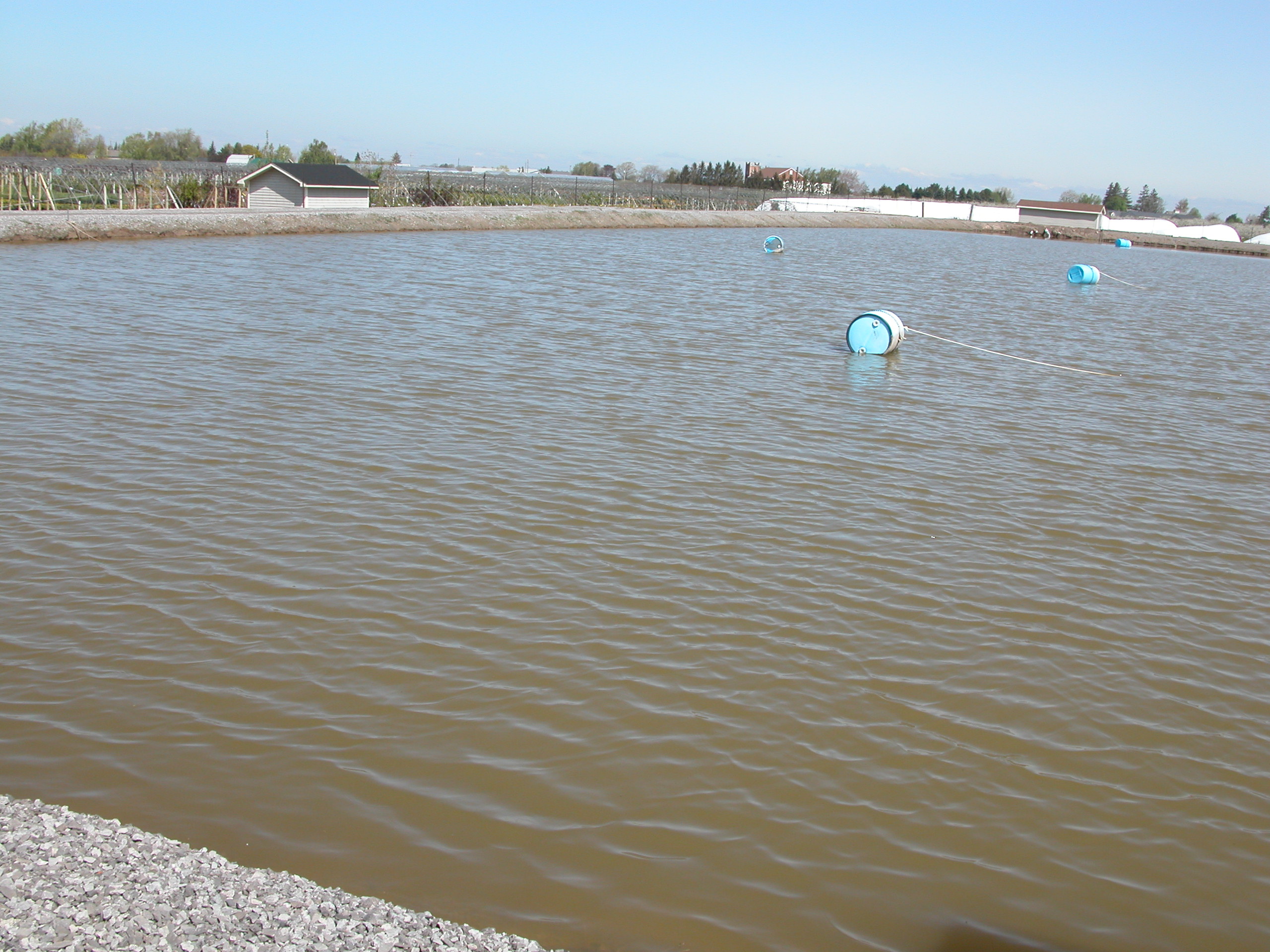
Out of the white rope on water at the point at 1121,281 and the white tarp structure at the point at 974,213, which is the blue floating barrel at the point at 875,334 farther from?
the white tarp structure at the point at 974,213

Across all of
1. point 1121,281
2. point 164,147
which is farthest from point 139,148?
point 1121,281

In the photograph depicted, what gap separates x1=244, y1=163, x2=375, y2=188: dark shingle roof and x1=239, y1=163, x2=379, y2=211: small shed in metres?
0.02

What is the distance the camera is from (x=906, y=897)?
468 centimetres

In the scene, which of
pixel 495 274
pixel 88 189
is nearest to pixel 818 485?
pixel 495 274

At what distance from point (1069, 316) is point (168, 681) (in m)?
26.3

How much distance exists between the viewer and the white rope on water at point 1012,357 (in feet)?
59.7

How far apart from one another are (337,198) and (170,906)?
4616 cm

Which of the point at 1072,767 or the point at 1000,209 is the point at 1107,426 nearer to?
the point at 1072,767

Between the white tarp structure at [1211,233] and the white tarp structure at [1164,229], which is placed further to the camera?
the white tarp structure at [1211,233]

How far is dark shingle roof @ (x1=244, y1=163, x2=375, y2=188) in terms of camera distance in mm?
44062

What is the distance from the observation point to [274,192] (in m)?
44.3

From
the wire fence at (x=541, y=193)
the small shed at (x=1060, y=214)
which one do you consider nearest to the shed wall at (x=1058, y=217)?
the small shed at (x=1060, y=214)

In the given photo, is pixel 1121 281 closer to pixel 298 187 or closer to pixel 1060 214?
pixel 298 187

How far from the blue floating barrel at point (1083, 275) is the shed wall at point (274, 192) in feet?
108
